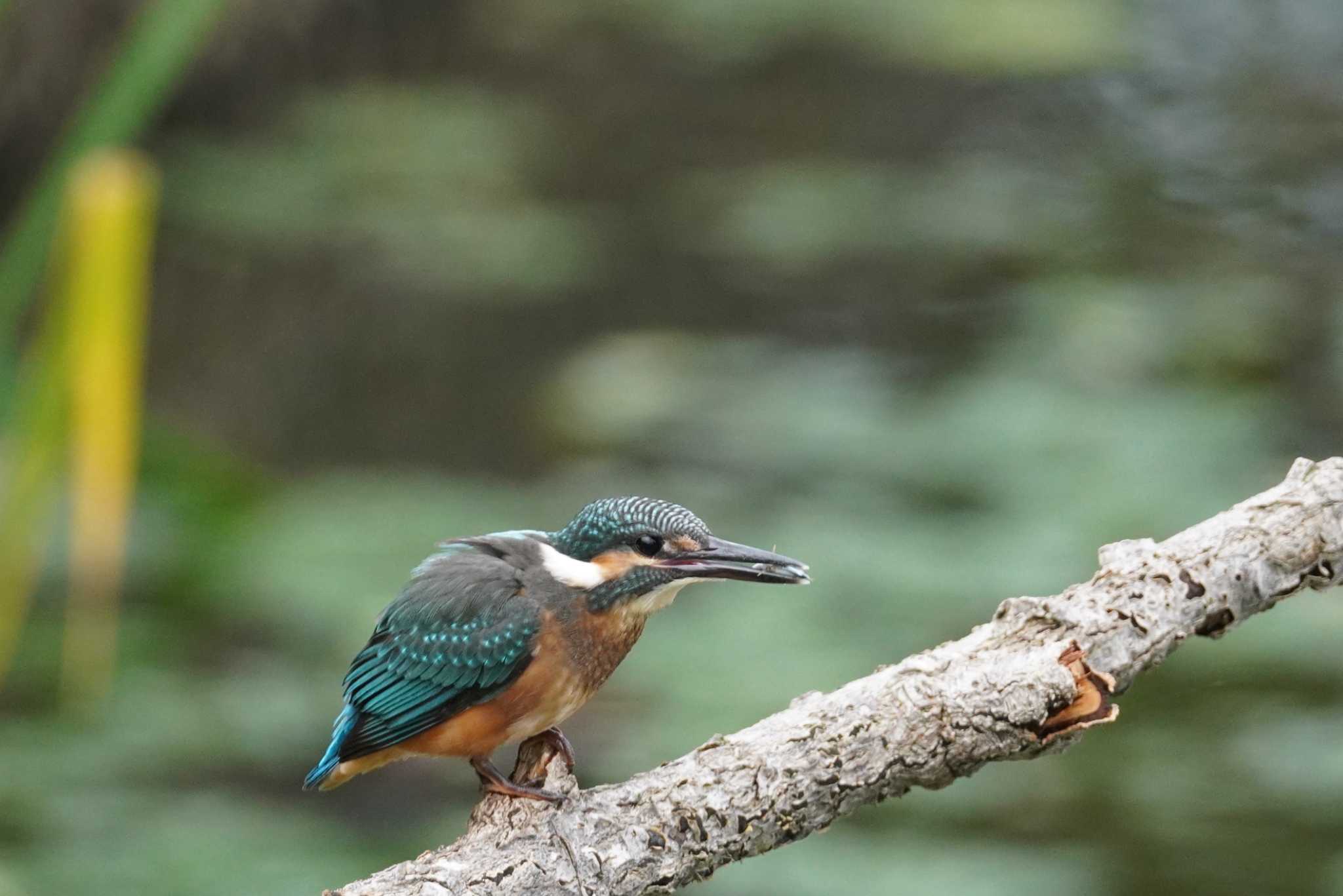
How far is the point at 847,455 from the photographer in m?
4.88

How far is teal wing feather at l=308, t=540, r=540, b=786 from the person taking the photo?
7.44 feet

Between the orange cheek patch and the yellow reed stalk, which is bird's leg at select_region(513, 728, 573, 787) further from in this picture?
the yellow reed stalk

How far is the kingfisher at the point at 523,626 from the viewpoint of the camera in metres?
2.26

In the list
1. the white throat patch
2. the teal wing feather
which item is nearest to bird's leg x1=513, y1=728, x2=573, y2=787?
the teal wing feather

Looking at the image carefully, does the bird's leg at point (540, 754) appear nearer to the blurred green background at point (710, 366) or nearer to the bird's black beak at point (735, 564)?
the bird's black beak at point (735, 564)

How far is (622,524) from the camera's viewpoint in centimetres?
226

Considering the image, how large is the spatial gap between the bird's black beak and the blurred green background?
97cm

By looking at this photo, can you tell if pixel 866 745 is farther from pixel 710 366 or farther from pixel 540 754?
pixel 710 366

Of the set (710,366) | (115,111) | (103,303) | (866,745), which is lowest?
(866,745)

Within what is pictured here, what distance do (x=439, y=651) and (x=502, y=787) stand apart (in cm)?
25

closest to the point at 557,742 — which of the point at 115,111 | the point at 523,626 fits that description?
the point at 523,626

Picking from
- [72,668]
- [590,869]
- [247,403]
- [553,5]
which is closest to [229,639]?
[72,668]

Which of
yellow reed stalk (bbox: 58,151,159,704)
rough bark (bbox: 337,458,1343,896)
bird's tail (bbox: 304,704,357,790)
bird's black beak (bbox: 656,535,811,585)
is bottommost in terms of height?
rough bark (bbox: 337,458,1343,896)

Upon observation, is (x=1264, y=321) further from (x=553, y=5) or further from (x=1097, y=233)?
(x=553, y=5)
